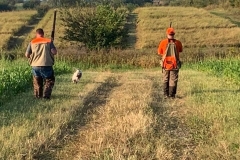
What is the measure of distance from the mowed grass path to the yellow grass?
2930 centimetres

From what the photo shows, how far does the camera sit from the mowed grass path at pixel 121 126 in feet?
20.1

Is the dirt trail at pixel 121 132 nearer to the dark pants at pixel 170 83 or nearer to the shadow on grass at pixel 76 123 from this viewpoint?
the shadow on grass at pixel 76 123

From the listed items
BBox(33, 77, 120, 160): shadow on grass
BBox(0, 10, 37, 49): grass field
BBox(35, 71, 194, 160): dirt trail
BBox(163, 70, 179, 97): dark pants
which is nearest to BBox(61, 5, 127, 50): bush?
BBox(0, 10, 37, 49): grass field

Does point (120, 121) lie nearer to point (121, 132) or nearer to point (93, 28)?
point (121, 132)

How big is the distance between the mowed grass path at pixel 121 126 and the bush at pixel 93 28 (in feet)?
86.0

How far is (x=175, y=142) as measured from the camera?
6.73m

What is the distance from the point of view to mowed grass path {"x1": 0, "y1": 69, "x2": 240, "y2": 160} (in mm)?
6129

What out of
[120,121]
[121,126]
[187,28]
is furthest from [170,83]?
[187,28]

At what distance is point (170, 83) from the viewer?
38.5 ft

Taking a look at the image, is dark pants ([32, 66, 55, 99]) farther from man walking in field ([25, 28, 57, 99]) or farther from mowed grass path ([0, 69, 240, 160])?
mowed grass path ([0, 69, 240, 160])

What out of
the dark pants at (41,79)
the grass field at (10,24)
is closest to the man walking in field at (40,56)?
the dark pants at (41,79)

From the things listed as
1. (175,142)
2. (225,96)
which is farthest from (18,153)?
(225,96)

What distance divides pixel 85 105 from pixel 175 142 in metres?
3.51

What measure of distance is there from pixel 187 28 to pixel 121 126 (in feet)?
130
